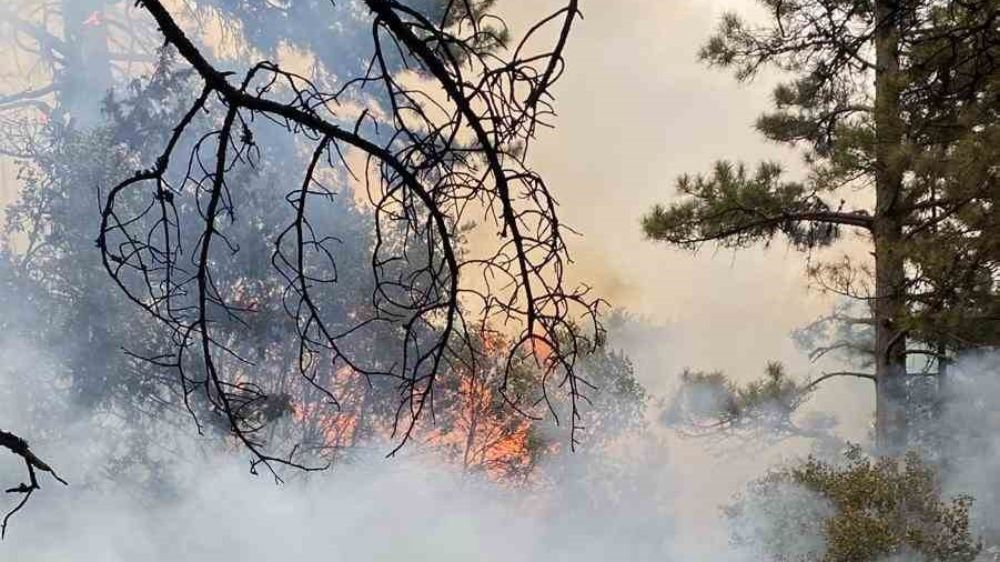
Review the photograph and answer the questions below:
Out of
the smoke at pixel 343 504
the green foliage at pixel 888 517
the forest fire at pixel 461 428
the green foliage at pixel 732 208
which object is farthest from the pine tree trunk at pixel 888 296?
the forest fire at pixel 461 428

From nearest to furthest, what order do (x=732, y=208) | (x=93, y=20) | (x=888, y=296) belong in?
(x=888, y=296)
(x=732, y=208)
(x=93, y=20)

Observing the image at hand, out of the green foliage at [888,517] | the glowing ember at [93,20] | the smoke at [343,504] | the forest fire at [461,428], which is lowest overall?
the green foliage at [888,517]

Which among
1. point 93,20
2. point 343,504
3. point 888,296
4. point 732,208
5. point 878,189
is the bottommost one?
point 343,504

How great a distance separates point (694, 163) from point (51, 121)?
493 centimetres

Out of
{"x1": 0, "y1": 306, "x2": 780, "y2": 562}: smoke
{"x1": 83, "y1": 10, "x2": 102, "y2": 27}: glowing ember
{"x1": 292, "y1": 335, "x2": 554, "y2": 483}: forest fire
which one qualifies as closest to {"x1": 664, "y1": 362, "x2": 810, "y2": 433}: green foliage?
{"x1": 0, "y1": 306, "x2": 780, "y2": 562}: smoke

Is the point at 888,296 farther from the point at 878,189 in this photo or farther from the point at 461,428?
the point at 461,428

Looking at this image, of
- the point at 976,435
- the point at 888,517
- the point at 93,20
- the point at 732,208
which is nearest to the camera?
the point at 888,517

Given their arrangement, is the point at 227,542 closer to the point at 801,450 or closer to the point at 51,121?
the point at 51,121

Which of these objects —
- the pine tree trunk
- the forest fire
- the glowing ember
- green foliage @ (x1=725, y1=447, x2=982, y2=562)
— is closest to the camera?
green foliage @ (x1=725, y1=447, x2=982, y2=562)

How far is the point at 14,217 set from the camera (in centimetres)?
754

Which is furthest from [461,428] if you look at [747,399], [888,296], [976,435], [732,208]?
[888,296]

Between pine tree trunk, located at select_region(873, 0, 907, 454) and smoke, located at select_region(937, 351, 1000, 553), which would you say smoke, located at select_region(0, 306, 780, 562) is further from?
pine tree trunk, located at select_region(873, 0, 907, 454)

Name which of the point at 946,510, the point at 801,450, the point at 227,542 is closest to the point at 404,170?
the point at 946,510

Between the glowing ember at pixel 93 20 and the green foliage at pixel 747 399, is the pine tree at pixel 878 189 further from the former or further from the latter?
the glowing ember at pixel 93 20
